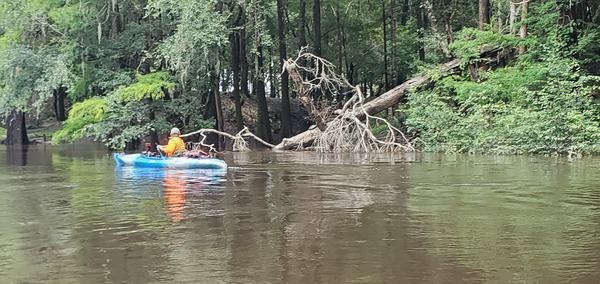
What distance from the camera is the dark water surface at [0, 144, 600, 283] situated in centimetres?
541

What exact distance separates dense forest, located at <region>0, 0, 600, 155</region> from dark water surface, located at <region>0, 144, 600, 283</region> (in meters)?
6.30

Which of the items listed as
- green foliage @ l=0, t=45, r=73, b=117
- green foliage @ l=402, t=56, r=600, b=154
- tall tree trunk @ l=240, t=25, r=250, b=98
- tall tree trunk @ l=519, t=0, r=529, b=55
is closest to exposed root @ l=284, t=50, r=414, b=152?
green foliage @ l=402, t=56, r=600, b=154

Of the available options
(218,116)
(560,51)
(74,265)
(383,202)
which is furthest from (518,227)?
(218,116)

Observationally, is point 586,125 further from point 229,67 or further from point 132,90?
point 229,67

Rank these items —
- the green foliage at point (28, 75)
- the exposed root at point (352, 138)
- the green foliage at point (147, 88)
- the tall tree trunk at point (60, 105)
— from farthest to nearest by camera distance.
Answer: the tall tree trunk at point (60, 105) < the green foliage at point (147, 88) < the green foliage at point (28, 75) < the exposed root at point (352, 138)

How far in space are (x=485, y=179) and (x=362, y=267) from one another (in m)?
7.68

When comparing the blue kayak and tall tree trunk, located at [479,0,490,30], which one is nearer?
the blue kayak

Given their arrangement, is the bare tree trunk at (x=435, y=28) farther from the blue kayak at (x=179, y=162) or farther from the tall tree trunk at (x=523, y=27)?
the blue kayak at (x=179, y=162)

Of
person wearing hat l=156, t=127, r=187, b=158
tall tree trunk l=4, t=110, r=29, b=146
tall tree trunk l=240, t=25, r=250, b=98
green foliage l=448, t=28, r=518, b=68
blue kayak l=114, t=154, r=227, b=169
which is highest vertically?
tall tree trunk l=240, t=25, r=250, b=98

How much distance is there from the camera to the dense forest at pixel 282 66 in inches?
789

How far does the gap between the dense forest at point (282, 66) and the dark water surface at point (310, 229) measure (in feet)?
20.7

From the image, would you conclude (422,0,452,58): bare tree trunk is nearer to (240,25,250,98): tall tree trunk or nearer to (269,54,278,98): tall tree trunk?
(240,25,250,98): tall tree trunk

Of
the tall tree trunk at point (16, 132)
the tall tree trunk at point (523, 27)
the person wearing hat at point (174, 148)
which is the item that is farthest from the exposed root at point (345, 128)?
the tall tree trunk at point (16, 132)

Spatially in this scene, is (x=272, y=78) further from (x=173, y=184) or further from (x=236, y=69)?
(x=173, y=184)
